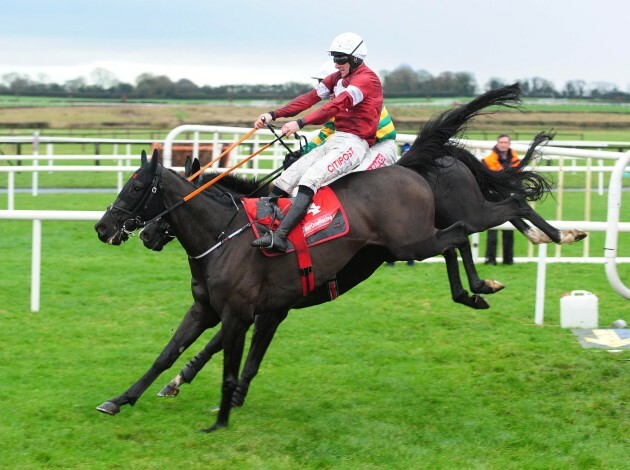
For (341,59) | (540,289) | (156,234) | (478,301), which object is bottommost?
(540,289)

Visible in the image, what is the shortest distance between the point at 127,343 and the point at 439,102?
98.0 feet

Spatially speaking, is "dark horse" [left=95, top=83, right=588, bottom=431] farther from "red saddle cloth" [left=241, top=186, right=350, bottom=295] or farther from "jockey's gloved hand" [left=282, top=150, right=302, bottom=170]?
"jockey's gloved hand" [left=282, top=150, right=302, bottom=170]

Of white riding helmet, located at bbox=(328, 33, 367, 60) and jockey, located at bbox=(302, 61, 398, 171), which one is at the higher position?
white riding helmet, located at bbox=(328, 33, 367, 60)

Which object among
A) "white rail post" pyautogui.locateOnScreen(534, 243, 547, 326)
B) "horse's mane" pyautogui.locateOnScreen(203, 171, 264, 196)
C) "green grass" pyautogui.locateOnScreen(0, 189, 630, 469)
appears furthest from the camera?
"white rail post" pyautogui.locateOnScreen(534, 243, 547, 326)

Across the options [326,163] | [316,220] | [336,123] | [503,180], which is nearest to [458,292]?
[503,180]

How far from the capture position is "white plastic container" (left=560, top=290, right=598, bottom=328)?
7727mm

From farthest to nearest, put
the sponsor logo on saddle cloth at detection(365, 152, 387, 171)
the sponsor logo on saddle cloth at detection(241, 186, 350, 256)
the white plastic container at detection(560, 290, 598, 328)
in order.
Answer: the white plastic container at detection(560, 290, 598, 328) < the sponsor logo on saddle cloth at detection(365, 152, 387, 171) < the sponsor logo on saddle cloth at detection(241, 186, 350, 256)

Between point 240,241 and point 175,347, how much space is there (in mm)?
830

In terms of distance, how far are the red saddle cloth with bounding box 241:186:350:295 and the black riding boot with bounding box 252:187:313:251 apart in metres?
0.06

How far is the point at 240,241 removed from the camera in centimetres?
560

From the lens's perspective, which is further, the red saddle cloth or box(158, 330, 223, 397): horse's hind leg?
box(158, 330, 223, 397): horse's hind leg

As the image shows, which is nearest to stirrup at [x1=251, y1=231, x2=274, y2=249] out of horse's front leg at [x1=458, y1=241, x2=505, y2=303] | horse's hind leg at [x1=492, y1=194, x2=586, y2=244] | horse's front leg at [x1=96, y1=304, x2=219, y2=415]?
horse's front leg at [x1=96, y1=304, x2=219, y2=415]

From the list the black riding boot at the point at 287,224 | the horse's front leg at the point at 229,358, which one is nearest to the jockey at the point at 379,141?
the black riding boot at the point at 287,224

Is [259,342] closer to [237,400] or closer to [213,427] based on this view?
[237,400]
